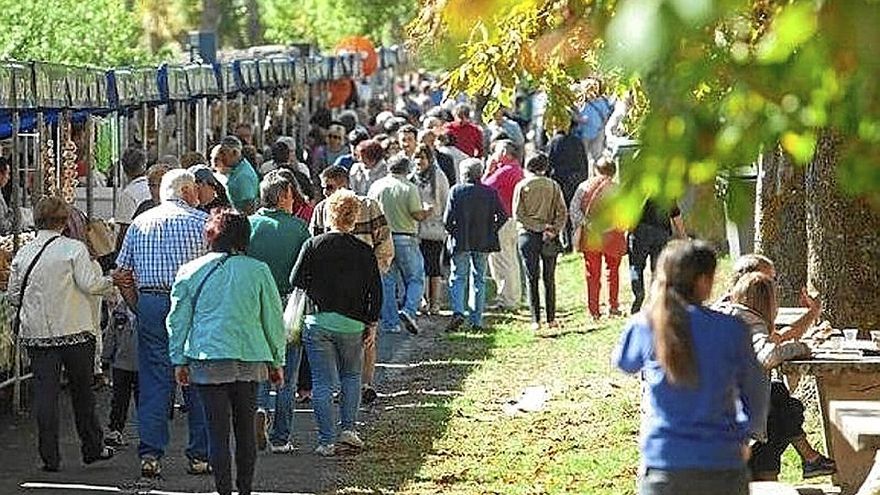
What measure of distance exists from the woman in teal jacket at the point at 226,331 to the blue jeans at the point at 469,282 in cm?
1026

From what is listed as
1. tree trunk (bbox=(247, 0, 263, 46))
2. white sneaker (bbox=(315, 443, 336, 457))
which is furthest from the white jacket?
tree trunk (bbox=(247, 0, 263, 46))

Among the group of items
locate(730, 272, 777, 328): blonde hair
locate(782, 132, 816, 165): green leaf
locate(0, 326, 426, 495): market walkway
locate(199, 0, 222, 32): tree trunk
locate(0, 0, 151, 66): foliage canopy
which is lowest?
locate(0, 326, 426, 495): market walkway

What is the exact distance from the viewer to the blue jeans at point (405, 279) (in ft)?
69.3

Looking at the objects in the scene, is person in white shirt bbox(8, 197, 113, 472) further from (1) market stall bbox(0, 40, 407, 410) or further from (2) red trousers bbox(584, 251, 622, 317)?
(2) red trousers bbox(584, 251, 622, 317)

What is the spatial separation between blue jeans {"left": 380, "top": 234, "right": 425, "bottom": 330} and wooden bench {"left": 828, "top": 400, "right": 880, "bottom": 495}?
946cm

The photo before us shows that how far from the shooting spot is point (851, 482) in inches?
465

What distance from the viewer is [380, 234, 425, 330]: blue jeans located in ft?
69.3

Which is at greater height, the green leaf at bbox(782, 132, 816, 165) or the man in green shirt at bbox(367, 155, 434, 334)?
the green leaf at bbox(782, 132, 816, 165)

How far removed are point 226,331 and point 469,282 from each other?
11.1 metres

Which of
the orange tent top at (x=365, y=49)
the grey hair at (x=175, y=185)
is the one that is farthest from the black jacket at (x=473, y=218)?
the orange tent top at (x=365, y=49)

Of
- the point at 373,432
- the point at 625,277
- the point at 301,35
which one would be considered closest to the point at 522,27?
the point at 373,432

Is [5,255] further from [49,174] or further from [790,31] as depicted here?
[790,31]

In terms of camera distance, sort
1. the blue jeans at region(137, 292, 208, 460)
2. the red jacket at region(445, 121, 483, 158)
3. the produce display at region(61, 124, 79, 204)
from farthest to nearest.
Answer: the red jacket at region(445, 121, 483, 158) < the produce display at region(61, 124, 79, 204) < the blue jeans at region(137, 292, 208, 460)

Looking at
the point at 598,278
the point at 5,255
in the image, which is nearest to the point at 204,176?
the point at 5,255
